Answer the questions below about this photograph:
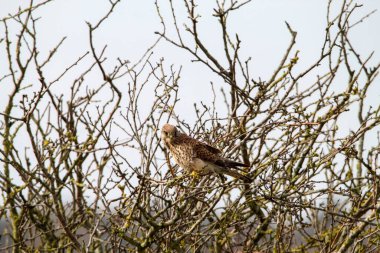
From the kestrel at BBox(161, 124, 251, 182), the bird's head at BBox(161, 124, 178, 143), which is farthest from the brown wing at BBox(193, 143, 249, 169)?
the bird's head at BBox(161, 124, 178, 143)

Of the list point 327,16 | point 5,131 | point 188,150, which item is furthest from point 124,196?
point 327,16

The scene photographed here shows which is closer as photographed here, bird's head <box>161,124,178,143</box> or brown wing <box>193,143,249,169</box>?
brown wing <box>193,143,249,169</box>

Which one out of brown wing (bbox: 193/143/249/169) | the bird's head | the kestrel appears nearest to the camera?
brown wing (bbox: 193/143/249/169)

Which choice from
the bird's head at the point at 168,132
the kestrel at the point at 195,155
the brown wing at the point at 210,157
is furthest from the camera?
the bird's head at the point at 168,132

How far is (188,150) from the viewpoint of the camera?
17.0 feet

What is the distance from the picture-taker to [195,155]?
509cm

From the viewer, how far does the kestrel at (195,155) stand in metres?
4.84

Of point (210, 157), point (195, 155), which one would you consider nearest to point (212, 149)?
point (210, 157)

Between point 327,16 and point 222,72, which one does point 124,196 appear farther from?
point 327,16

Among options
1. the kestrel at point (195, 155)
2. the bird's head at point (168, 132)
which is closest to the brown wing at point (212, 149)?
the kestrel at point (195, 155)

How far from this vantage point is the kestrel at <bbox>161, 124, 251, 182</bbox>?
15.9 ft

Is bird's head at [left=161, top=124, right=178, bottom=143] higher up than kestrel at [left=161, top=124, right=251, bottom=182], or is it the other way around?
bird's head at [left=161, top=124, right=178, bottom=143]

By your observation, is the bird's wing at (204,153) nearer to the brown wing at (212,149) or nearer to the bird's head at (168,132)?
the brown wing at (212,149)

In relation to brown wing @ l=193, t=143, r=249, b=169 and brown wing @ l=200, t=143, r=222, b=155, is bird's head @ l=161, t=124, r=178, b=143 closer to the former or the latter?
brown wing @ l=193, t=143, r=249, b=169
